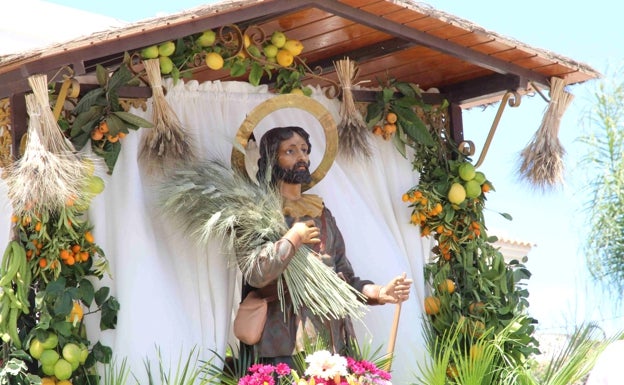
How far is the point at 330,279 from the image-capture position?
252 inches

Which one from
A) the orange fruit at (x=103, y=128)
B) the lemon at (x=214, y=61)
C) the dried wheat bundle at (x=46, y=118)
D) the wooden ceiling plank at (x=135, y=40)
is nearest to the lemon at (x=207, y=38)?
the lemon at (x=214, y=61)

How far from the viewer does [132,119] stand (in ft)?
20.8

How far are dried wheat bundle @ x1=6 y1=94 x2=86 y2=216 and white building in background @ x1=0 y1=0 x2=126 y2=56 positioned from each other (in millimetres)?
2140

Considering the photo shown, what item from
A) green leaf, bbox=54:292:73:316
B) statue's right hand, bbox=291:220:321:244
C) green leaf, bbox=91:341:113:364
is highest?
statue's right hand, bbox=291:220:321:244

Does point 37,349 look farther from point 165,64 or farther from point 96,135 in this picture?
point 165,64

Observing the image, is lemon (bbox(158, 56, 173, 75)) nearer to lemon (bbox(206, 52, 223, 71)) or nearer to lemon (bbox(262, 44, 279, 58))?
lemon (bbox(206, 52, 223, 71))

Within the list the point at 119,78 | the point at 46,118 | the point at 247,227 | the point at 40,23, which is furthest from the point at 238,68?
the point at 40,23

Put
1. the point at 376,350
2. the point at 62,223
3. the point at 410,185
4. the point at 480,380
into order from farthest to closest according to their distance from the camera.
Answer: the point at 410,185 < the point at 376,350 < the point at 480,380 < the point at 62,223

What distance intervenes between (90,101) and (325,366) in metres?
1.71

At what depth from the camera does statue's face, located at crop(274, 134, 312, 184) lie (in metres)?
6.63

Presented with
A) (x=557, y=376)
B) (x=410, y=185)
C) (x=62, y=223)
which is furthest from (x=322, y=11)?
(x=557, y=376)

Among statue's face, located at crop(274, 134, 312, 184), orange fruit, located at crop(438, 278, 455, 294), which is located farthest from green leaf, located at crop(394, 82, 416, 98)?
orange fruit, located at crop(438, 278, 455, 294)

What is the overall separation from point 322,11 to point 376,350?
1751mm

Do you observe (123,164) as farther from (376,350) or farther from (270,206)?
(376,350)
